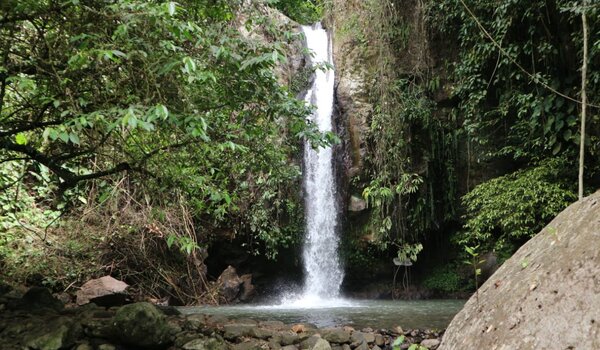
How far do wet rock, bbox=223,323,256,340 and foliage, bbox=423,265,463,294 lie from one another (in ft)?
21.6

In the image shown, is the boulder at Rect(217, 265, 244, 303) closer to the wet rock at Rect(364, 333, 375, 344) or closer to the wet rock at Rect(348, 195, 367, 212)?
the wet rock at Rect(348, 195, 367, 212)

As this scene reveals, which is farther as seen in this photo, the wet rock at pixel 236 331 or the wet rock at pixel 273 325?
the wet rock at pixel 273 325

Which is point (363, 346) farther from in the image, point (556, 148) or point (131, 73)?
point (556, 148)

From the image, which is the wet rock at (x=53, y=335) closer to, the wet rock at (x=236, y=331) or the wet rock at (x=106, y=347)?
the wet rock at (x=106, y=347)

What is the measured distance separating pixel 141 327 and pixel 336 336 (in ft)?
7.30

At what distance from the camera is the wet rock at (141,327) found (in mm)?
4404

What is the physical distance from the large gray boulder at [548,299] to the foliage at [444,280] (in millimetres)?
7313

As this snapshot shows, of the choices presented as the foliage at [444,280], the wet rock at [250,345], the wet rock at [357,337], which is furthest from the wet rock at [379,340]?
the foliage at [444,280]

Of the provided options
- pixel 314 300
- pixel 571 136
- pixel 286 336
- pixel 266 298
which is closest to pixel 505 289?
pixel 286 336

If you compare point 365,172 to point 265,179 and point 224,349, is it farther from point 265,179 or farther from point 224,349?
point 224,349

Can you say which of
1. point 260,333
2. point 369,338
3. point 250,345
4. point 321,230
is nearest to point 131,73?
point 250,345

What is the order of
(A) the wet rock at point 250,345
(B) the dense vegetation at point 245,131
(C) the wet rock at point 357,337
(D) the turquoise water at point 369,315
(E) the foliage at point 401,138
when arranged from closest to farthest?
(B) the dense vegetation at point 245,131 → (A) the wet rock at point 250,345 → (C) the wet rock at point 357,337 → (D) the turquoise water at point 369,315 → (E) the foliage at point 401,138

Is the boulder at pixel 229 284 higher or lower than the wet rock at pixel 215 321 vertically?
higher

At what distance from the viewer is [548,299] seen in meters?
2.62
